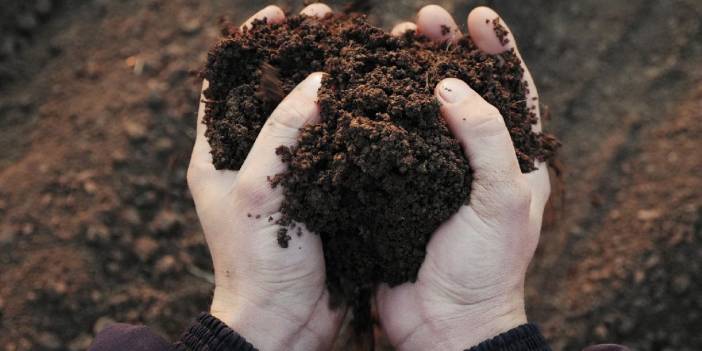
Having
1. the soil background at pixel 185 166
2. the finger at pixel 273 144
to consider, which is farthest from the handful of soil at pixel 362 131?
the soil background at pixel 185 166

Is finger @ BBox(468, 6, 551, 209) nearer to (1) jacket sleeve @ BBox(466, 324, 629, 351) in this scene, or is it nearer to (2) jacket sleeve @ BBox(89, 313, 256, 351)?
(1) jacket sleeve @ BBox(466, 324, 629, 351)

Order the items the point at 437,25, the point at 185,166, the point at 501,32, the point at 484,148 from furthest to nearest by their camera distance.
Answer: the point at 185,166 < the point at 437,25 < the point at 501,32 < the point at 484,148

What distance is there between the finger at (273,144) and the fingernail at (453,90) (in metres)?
0.39

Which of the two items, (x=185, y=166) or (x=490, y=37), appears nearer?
(x=490, y=37)

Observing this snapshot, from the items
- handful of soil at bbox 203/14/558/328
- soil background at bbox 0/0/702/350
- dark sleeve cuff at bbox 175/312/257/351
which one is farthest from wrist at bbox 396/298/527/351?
soil background at bbox 0/0/702/350

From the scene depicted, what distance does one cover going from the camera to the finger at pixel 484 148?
5.58 feet

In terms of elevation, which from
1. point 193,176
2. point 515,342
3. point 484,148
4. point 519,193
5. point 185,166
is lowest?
point 185,166

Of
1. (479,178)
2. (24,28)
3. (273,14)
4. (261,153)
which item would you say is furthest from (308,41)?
(24,28)

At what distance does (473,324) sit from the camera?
6.06 ft

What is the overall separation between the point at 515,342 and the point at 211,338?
0.97 meters

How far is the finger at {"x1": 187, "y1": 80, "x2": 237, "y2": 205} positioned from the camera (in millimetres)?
1861

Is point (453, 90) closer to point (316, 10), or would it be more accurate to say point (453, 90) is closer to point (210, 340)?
point (316, 10)

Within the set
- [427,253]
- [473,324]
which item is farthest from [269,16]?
[473,324]

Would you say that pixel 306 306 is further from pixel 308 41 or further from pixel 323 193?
pixel 308 41
